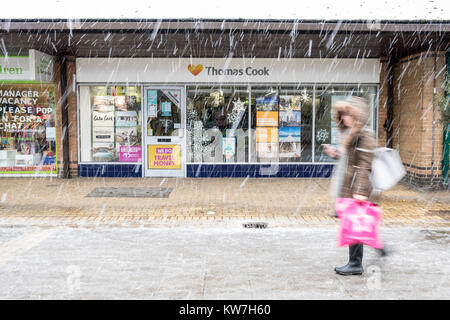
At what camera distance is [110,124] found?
12891 mm

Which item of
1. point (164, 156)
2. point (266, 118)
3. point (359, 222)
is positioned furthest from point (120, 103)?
point (359, 222)

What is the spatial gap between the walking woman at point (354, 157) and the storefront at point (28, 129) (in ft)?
30.4

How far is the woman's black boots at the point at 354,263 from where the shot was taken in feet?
17.4

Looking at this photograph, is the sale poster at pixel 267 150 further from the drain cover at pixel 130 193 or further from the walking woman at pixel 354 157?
the walking woman at pixel 354 157

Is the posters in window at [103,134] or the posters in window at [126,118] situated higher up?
the posters in window at [126,118]

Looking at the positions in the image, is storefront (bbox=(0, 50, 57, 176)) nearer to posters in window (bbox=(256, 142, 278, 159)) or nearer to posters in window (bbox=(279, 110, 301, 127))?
posters in window (bbox=(256, 142, 278, 159))

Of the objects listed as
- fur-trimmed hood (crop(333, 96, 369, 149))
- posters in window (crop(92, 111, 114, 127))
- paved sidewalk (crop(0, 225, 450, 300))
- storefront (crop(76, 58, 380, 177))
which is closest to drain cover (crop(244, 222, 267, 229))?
paved sidewalk (crop(0, 225, 450, 300))

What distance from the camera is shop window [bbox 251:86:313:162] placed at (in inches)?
504

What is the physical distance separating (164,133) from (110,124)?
1.38 meters

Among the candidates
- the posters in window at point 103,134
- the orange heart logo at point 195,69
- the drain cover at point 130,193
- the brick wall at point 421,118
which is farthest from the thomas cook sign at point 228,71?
the brick wall at point 421,118

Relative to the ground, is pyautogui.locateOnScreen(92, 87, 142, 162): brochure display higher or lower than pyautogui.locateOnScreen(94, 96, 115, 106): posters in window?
lower

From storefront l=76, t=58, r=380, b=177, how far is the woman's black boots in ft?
24.5

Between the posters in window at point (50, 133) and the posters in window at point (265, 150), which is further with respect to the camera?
the posters in window at point (265, 150)

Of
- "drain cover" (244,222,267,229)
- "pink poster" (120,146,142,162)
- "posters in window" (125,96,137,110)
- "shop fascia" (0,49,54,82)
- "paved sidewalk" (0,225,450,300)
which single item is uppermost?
"shop fascia" (0,49,54,82)
